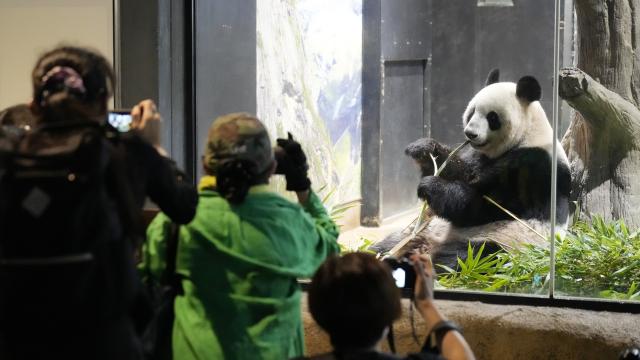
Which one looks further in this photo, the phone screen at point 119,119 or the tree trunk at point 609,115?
the tree trunk at point 609,115

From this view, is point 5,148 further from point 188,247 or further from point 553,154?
point 553,154

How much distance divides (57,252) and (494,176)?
2757 millimetres

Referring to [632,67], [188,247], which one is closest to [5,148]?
[188,247]

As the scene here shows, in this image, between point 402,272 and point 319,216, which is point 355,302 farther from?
point 319,216

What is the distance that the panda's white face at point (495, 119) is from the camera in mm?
4043

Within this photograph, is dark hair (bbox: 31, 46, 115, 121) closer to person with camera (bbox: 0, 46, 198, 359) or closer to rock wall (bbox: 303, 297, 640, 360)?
person with camera (bbox: 0, 46, 198, 359)

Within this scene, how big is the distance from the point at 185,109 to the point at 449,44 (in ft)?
4.41

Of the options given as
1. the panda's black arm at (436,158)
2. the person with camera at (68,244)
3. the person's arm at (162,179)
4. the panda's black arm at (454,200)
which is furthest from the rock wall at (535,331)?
the person with camera at (68,244)

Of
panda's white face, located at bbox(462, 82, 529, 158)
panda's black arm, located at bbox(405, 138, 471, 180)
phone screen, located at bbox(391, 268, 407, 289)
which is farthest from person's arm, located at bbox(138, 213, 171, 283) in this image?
panda's white face, located at bbox(462, 82, 529, 158)

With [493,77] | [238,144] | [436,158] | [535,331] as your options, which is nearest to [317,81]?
[436,158]

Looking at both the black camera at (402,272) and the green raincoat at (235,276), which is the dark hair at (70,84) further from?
the black camera at (402,272)

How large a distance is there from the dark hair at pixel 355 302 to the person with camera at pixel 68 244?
41 cm

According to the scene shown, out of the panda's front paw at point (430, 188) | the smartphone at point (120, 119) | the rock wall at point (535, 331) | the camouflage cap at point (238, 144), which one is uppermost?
the smartphone at point (120, 119)

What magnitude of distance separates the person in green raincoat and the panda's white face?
1.92m
